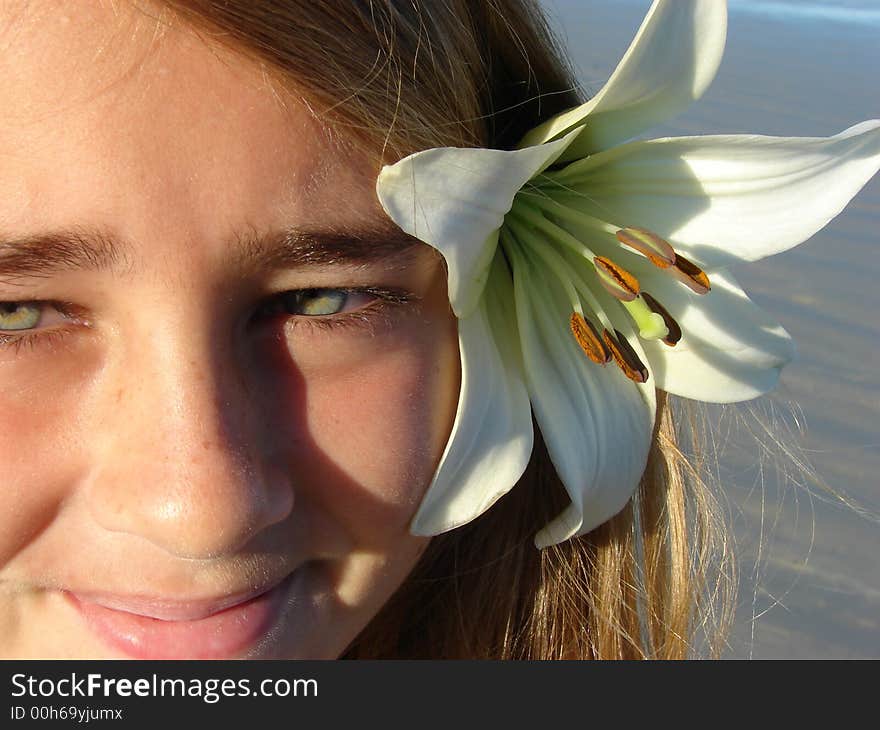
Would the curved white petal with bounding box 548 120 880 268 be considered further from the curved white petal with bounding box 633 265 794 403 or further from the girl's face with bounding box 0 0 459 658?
the girl's face with bounding box 0 0 459 658

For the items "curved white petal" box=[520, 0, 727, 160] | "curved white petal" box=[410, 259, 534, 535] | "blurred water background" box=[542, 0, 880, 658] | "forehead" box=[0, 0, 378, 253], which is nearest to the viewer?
"forehead" box=[0, 0, 378, 253]

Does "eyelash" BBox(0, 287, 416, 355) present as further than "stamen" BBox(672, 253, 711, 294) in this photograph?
No

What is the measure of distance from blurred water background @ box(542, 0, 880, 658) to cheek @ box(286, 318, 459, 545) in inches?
22.2

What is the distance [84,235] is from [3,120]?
103 millimetres

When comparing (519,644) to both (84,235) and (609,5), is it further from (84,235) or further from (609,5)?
(609,5)

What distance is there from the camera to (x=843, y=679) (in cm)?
138

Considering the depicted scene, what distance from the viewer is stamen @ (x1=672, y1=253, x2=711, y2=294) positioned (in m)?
1.15

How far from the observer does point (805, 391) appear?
9.51 feet

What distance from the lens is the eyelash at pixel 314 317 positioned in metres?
1.02

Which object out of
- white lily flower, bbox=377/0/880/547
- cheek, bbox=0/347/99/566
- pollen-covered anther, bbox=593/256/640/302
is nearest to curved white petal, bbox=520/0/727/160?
white lily flower, bbox=377/0/880/547

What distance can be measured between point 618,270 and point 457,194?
0.23 meters

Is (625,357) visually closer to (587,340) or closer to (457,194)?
(587,340)

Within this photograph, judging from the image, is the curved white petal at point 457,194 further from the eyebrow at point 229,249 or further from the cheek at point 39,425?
the cheek at point 39,425

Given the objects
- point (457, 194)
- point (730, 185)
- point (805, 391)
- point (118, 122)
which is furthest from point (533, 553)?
point (805, 391)
